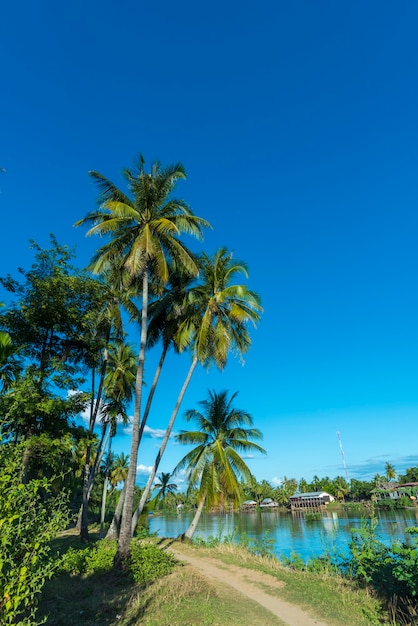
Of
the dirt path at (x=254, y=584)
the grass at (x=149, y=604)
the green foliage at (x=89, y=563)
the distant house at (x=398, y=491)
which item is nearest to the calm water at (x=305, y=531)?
the distant house at (x=398, y=491)

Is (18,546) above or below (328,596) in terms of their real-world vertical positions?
above

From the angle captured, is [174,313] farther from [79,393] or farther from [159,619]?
[159,619]

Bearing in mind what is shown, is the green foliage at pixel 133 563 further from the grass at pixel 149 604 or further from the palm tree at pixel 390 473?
the palm tree at pixel 390 473

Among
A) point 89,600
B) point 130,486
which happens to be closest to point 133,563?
point 130,486

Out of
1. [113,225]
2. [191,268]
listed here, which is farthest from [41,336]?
[191,268]

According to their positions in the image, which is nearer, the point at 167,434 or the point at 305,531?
the point at 167,434

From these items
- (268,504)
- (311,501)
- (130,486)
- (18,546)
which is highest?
(311,501)

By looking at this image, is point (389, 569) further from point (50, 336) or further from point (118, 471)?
point (118, 471)

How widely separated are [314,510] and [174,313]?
252ft

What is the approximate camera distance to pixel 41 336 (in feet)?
39.2

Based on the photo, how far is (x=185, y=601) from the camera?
7723 mm

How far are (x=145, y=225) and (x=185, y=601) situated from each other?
11687mm

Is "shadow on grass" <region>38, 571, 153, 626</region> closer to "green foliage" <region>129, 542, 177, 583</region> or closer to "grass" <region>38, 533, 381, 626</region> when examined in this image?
"grass" <region>38, 533, 381, 626</region>

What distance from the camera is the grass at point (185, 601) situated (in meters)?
6.76
